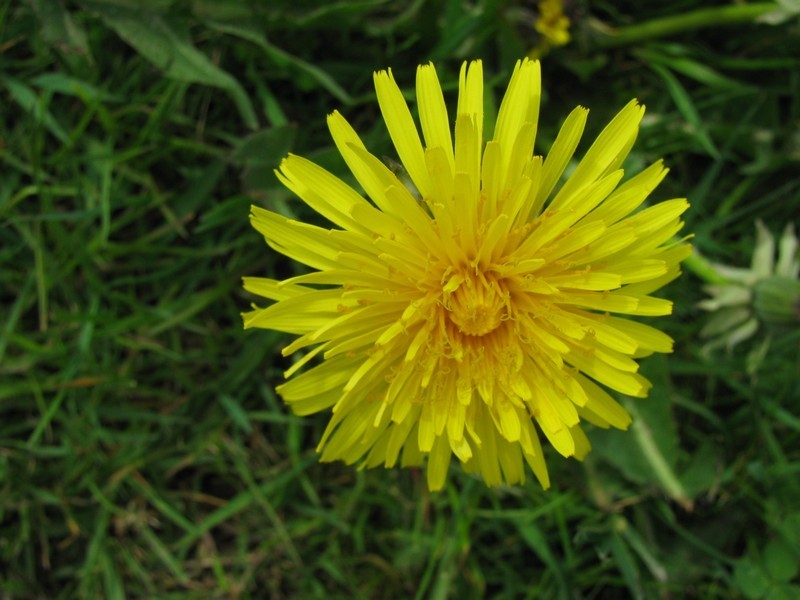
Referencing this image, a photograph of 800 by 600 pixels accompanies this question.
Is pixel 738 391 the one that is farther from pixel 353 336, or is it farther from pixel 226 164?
pixel 226 164

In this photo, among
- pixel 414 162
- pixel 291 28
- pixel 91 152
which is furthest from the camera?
pixel 91 152

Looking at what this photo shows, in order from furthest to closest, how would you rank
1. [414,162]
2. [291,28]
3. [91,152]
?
[91,152]
[291,28]
[414,162]

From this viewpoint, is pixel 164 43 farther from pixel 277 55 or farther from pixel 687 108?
pixel 687 108

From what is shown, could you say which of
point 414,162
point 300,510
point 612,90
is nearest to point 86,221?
point 300,510

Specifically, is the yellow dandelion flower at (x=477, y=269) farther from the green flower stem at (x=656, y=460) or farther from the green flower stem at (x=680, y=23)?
the green flower stem at (x=680, y=23)

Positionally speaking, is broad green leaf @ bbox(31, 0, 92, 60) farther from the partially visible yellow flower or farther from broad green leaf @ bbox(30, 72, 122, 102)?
the partially visible yellow flower

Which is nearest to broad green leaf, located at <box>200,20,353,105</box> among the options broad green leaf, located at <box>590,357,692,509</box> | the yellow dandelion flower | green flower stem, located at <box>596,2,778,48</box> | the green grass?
the green grass

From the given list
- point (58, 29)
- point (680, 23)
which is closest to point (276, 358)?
point (58, 29)
